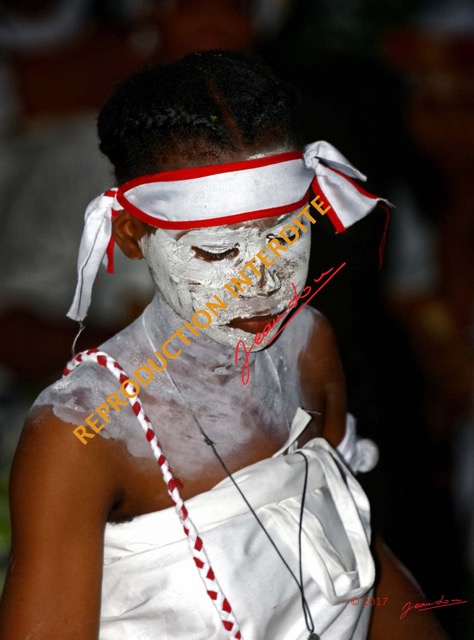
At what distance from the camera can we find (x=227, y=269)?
905 millimetres

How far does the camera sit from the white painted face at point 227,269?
2.95 ft

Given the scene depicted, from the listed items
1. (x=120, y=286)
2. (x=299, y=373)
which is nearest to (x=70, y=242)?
(x=120, y=286)

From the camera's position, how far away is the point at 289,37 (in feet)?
9.81

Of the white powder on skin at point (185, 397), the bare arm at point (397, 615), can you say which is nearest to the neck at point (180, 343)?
the white powder on skin at point (185, 397)

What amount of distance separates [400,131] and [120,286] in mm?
1079

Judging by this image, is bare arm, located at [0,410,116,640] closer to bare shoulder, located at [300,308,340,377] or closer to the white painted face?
the white painted face

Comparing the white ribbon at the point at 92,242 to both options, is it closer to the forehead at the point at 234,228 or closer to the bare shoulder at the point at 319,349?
the forehead at the point at 234,228

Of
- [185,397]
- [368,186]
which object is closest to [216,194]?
[185,397]

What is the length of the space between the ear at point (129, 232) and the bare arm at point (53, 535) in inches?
8.1

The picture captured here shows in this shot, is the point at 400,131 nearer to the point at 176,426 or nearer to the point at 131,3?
the point at 131,3

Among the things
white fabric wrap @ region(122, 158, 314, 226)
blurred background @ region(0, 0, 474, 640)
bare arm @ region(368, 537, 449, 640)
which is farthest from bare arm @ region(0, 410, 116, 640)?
blurred background @ region(0, 0, 474, 640)

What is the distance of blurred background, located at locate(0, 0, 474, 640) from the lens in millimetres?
2502

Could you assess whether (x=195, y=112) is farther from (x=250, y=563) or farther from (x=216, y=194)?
(x=250, y=563)

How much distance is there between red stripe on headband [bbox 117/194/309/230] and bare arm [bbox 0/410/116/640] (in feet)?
0.74
